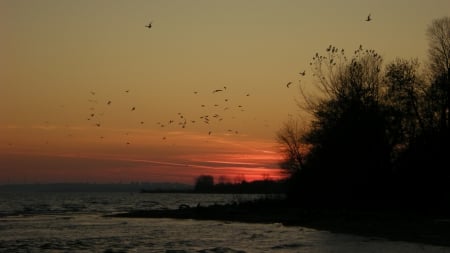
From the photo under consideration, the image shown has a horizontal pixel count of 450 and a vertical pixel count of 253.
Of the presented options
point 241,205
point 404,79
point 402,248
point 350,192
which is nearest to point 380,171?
point 350,192

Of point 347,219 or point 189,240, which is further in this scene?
point 347,219

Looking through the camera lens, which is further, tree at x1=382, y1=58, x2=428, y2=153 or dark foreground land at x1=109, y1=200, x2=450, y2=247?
tree at x1=382, y1=58, x2=428, y2=153

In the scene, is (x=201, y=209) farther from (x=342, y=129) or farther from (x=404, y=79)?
(x=404, y=79)

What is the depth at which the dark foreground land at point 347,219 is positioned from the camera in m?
35.2

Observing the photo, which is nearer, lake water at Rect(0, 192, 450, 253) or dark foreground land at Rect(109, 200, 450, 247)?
lake water at Rect(0, 192, 450, 253)

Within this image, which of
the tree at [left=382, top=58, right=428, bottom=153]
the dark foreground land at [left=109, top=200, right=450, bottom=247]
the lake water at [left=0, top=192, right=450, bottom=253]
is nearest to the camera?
the lake water at [left=0, top=192, right=450, bottom=253]

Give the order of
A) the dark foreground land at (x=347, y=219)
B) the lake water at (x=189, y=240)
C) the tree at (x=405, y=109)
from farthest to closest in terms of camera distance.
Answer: the tree at (x=405, y=109)
the dark foreground land at (x=347, y=219)
the lake water at (x=189, y=240)

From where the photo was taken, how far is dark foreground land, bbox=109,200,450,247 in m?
35.2

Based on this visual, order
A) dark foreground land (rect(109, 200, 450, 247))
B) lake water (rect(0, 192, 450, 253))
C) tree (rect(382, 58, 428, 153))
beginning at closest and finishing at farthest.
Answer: lake water (rect(0, 192, 450, 253)) < dark foreground land (rect(109, 200, 450, 247)) < tree (rect(382, 58, 428, 153))

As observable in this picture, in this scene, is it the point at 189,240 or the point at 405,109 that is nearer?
the point at 189,240

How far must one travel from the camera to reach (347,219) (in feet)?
149

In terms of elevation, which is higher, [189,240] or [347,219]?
[347,219]

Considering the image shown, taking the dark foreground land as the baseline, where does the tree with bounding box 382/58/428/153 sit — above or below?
above

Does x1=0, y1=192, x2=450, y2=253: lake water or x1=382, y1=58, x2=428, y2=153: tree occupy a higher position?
→ x1=382, y1=58, x2=428, y2=153: tree
